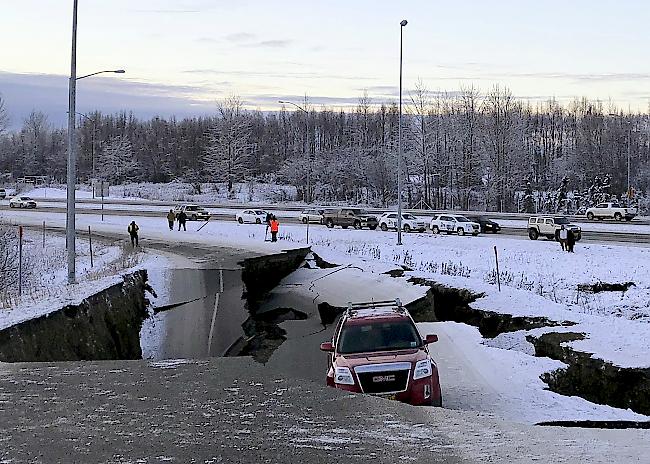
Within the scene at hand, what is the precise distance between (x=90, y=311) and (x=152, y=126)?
453 ft

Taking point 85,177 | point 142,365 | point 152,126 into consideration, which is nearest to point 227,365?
point 142,365

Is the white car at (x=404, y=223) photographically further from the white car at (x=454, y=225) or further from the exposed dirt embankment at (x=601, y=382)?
the exposed dirt embankment at (x=601, y=382)

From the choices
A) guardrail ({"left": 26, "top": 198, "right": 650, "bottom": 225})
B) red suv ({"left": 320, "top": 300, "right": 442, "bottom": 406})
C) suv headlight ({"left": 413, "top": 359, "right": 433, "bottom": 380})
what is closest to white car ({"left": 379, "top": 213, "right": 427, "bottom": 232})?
guardrail ({"left": 26, "top": 198, "right": 650, "bottom": 225})

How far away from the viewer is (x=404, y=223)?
55188 mm

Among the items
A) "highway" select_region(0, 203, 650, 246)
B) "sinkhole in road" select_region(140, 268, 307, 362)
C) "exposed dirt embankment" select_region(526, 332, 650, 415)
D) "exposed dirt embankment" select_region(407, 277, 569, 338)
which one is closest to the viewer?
"exposed dirt embankment" select_region(526, 332, 650, 415)

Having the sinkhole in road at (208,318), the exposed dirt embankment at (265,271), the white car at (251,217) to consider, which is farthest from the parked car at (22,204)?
the sinkhole in road at (208,318)

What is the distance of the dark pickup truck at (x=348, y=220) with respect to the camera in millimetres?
58438

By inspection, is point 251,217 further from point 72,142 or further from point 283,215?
point 72,142

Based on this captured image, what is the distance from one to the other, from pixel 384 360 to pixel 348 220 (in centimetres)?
4677

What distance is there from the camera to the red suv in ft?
37.9

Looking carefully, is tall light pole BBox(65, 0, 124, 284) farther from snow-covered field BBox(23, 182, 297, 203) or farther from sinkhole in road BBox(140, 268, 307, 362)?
snow-covered field BBox(23, 182, 297, 203)

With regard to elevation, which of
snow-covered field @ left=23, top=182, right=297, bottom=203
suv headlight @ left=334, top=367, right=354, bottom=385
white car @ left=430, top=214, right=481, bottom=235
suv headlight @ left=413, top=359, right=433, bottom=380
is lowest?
suv headlight @ left=334, top=367, right=354, bottom=385

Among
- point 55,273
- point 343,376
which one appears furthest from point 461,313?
point 55,273

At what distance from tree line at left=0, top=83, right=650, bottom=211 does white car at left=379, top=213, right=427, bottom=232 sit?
92.5 feet
